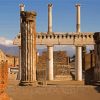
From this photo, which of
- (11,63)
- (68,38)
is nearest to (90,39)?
(68,38)

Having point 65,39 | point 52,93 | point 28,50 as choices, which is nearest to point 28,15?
point 28,50

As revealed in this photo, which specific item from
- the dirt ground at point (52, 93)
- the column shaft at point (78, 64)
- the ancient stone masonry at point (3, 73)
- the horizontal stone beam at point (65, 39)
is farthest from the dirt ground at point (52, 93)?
the column shaft at point (78, 64)

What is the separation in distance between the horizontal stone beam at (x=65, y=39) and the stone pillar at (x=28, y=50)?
39.5ft

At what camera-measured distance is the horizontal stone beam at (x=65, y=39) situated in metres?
29.7

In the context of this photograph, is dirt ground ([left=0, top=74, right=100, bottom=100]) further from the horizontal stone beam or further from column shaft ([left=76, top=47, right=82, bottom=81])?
column shaft ([left=76, top=47, right=82, bottom=81])

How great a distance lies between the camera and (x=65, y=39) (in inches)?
1178

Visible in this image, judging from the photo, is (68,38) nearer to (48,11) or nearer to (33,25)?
(48,11)

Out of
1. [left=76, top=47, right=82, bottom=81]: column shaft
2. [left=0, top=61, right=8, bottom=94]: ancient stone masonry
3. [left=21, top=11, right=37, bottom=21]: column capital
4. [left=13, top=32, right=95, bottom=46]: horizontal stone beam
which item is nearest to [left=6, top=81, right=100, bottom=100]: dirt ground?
[left=21, top=11, right=37, bottom=21]: column capital

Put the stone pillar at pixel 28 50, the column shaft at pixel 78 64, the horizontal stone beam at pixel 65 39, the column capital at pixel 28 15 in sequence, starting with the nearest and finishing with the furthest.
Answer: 1. the stone pillar at pixel 28 50
2. the column capital at pixel 28 15
3. the horizontal stone beam at pixel 65 39
4. the column shaft at pixel 78 64

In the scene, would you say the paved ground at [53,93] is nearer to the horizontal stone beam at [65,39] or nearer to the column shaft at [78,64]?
the horizontal stone beam at [65,39]

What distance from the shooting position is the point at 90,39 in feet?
98.7

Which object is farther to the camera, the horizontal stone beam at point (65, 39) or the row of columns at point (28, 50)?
the horizontal stone beam at point (65, 39)

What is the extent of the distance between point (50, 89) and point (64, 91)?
0.63 metres

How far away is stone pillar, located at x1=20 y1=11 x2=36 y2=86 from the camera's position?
55.6 ft
